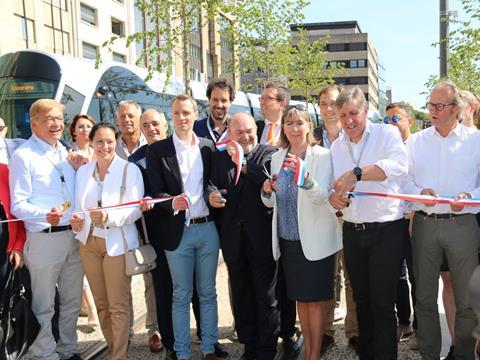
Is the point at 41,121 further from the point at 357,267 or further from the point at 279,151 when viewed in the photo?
the point at 357,267

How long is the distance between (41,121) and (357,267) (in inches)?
113

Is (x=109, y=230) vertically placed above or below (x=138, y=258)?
above

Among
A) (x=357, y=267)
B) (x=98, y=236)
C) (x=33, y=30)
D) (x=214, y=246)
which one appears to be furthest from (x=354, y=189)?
(x=33, y=30)

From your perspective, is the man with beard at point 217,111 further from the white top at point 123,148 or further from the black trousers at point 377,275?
the black trousers at point 377,275

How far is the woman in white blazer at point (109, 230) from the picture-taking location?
4270 mm

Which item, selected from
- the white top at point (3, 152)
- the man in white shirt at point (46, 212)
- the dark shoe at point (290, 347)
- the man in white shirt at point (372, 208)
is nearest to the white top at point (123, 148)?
the man in white shirt at point (46, 212)

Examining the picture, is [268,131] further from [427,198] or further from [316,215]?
[427,198]

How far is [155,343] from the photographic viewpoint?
4.91m

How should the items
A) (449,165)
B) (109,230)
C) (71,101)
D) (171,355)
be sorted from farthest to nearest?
1. (71,101)
2. (171,355)
3. (109,230)
4. (449,165)

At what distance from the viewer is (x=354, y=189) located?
13.1 feet

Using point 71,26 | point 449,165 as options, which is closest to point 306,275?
point 449,165

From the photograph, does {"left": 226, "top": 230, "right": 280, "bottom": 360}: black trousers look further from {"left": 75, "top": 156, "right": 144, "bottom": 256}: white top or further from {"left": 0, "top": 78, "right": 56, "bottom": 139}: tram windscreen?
{"left": 0, "top": 78, "right": 56, "bottom": 139}: tram windscreen

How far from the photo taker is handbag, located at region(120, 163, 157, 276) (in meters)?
4.23

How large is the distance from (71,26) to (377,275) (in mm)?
33146
